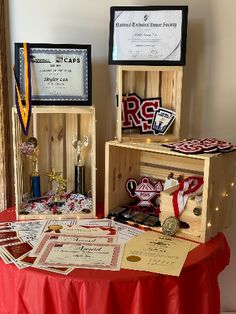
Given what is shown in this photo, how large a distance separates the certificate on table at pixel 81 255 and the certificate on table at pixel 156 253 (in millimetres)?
32

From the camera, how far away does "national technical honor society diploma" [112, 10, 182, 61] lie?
1395 millimetres

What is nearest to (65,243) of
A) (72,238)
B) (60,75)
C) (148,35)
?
(72,238)

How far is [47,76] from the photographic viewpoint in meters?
1.41

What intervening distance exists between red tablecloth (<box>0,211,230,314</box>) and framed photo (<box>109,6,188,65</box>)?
2.20 feet

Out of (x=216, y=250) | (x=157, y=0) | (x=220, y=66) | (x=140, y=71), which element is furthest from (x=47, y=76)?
(x=216, y=250)

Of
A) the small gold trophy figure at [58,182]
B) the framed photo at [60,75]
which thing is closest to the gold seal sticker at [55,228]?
the small gold trophy figure at [58,182]

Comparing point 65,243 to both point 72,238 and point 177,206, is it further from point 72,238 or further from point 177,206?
point 177,206

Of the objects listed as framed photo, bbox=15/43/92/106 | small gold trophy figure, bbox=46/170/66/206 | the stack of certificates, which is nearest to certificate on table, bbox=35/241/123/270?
the stack of certificates

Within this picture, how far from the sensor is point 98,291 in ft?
3.44

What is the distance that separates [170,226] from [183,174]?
11.3 inches

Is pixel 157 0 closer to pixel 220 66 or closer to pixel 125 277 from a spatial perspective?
pixel 220 66

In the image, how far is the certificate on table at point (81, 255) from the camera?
3.69 ft

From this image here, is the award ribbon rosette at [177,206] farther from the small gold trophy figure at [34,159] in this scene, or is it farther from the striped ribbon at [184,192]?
the small gold trophy figure at [34,159]

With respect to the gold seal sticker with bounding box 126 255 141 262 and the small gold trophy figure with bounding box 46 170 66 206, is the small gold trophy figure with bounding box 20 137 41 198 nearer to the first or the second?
the small gold trophy figure with bounding box 46 170 66 206
